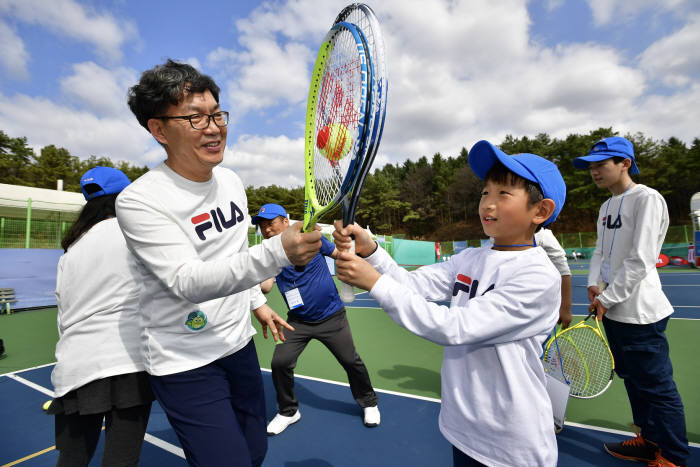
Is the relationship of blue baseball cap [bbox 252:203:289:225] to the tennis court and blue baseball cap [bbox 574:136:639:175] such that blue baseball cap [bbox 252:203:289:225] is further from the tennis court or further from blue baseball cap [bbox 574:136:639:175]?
blue baseball cap [bbox 574:136:639:175]

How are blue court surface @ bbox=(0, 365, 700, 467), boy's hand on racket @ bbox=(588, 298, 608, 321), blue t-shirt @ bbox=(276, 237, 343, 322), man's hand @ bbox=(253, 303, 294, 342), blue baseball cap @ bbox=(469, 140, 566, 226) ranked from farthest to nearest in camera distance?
1. blue t-shirt @ bbox=(276, 237, 343, 322)
2. blue court surface @ bbox=(0, 365, 700, 467)
3. boy's hand on racket @ bbox=(588, 298, 608, 321)
4. man's hand @ bbox=(253, 303, 294, 342)
5. blue baseball cap @ bbox=(469, 140, 566, 226)

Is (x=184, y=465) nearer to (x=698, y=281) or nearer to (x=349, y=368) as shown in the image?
(x=349, y=368)

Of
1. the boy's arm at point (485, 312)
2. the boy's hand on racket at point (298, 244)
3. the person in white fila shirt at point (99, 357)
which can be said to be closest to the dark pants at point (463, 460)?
the boy's arm at point (485, 312)

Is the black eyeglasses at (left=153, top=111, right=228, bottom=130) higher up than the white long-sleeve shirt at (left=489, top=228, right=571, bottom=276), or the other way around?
the black eyeglasses at (left=153, top=111, right=228, bottom=130)

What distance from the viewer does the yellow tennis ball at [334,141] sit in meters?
1.64

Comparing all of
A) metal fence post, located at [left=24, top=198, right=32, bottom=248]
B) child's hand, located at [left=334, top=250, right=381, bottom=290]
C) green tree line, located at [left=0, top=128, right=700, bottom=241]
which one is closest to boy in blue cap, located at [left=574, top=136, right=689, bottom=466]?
child's hand, located at [left=334, top=250, right=381, bottom=290]

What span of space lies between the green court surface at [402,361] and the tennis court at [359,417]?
0.04 ft

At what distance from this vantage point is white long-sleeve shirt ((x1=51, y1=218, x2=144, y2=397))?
69.9 inches

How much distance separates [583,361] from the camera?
3264mm

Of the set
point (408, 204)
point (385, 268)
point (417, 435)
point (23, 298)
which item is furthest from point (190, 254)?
point (408, 204)

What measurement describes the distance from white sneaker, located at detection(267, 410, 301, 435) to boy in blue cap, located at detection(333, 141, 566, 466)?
2158 mm

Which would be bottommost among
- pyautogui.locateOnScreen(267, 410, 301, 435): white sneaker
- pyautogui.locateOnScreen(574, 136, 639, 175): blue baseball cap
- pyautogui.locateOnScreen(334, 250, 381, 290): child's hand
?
pyautogui.locateOnScreen(267, 410, 301, 435): white sneaker

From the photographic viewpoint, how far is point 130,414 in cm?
181

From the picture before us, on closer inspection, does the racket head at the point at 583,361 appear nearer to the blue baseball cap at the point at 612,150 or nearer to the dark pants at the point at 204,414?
the blue baseball cap at the point at 612,150
